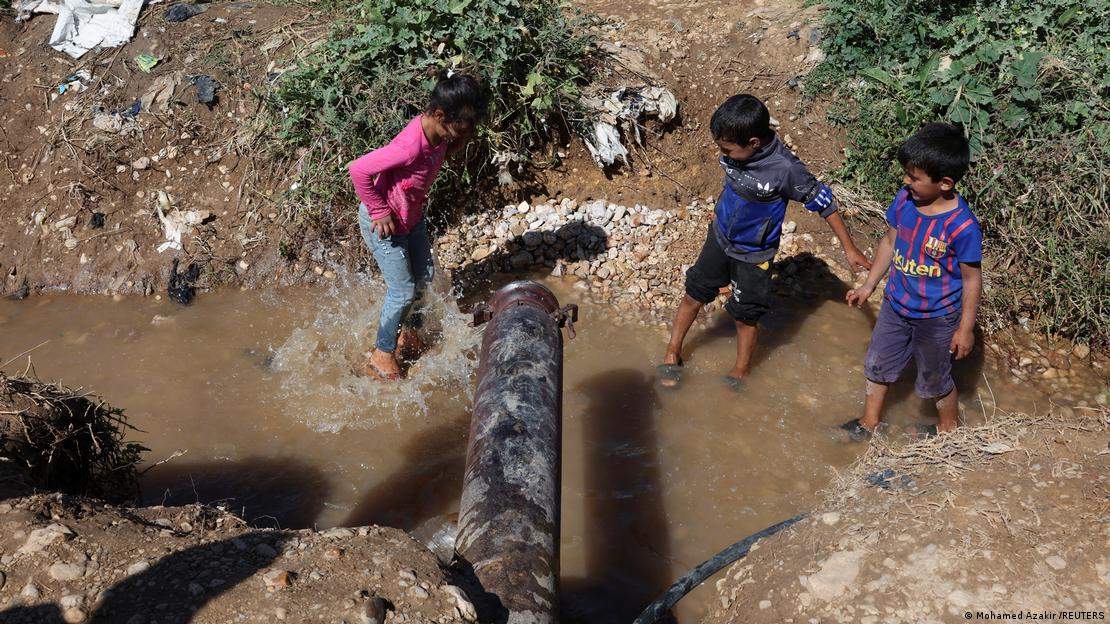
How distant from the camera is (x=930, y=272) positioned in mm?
3186

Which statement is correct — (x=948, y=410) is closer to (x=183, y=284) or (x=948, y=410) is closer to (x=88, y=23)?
(x=183, y=284)

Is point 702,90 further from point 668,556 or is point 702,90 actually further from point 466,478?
point 466,478

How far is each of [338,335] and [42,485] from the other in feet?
6.91

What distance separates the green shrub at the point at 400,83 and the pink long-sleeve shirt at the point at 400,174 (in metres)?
1.65

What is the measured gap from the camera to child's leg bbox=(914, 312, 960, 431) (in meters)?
3.32

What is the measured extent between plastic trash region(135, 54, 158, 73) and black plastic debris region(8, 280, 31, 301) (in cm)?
189

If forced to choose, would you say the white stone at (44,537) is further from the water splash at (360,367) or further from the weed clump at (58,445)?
the water splash at (360,367)

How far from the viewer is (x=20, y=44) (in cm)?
610

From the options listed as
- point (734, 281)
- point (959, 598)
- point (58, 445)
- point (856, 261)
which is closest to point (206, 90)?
point (58, 445)

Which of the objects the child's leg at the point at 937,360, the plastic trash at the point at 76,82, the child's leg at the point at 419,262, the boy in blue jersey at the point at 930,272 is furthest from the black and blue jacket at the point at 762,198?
the plastic trash at the point at 76,82

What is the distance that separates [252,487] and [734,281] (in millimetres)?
2676

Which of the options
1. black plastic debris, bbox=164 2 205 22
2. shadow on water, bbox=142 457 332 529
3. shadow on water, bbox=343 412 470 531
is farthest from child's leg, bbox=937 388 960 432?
black plastic debris, bbox=164 2 205 22

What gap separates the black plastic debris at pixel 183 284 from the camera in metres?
5.09

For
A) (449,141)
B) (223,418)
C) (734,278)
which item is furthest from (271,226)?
(734,278)
